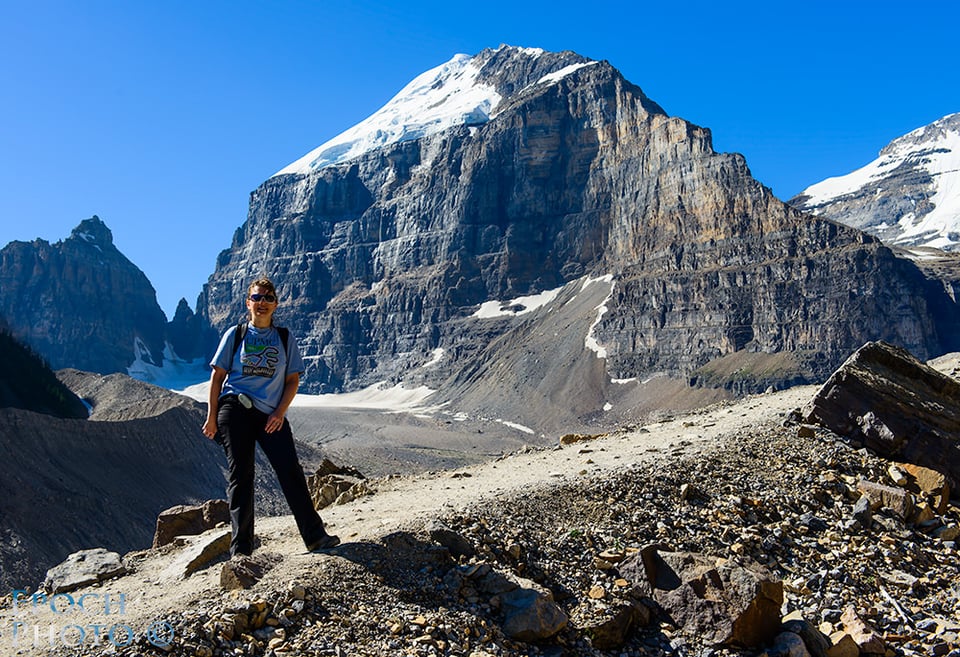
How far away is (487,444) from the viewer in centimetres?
10812

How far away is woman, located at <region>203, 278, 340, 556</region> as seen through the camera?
7.86m

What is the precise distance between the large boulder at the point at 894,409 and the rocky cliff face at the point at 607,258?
330 feet

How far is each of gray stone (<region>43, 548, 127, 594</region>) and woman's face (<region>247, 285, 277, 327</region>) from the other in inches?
138

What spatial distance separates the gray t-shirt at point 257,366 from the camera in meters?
7.96

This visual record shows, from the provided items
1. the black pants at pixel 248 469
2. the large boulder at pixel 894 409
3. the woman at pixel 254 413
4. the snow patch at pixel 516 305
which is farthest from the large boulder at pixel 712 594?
the snow patch at pixel 516 305

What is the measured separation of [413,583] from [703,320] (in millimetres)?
121685

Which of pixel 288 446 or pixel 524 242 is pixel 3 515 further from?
pixel 524 242

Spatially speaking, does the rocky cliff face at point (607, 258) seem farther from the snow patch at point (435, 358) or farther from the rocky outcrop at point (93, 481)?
the rocky outcrop at point (93, 481)

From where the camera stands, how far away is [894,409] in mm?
12688

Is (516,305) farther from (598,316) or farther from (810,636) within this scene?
(810,636)

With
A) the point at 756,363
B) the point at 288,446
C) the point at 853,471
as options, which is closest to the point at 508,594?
the point at 288,446

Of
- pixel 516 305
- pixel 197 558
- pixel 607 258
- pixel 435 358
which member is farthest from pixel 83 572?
pixel 435 358

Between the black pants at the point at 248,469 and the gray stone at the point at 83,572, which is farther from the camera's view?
the gray stone at the point at 83,572

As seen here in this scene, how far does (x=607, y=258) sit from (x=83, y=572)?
153 meters
